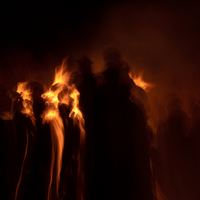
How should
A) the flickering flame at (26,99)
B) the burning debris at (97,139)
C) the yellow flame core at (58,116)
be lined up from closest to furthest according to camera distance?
the burning debris at (97,139) < the yellow flame core at (58,116) < the flickering flame at (26,99)

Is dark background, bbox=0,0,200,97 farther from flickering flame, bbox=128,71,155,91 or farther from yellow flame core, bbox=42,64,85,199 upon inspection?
yellow flame core, bbox=42,64,85,199

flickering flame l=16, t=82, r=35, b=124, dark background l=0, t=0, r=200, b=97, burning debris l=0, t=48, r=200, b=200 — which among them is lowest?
burning debris l=0, t=48, r=200, b=200

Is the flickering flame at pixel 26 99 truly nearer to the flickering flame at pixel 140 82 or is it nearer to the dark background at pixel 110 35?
the dark background at pixel 110 35

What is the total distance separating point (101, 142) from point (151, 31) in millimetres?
1433

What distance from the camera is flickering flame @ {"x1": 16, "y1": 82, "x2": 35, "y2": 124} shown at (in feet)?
7.34

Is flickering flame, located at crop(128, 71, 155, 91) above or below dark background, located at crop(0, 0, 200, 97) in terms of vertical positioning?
below

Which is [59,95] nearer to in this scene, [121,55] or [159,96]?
[121,55]

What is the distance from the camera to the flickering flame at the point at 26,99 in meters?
2.24

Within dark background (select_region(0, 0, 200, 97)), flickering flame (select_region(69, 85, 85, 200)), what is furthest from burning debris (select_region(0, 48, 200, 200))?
dark background (select_region(0, 0, 200, 97))

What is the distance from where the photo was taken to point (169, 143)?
7.15ft

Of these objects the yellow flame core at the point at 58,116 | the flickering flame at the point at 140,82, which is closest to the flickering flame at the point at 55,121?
the yellow flame core at the point at 58,116

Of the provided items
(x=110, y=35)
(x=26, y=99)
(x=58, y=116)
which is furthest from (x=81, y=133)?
(x=110, y=35)

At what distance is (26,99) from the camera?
7.55 feet

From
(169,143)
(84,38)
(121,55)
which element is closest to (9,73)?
(84,38)
